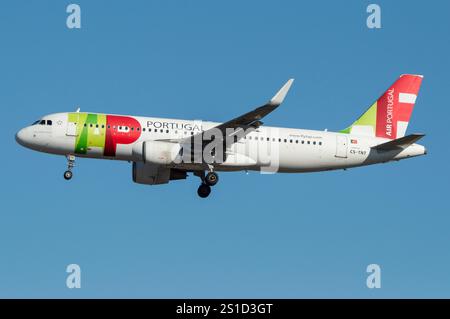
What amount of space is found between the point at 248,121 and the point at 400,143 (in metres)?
9.34

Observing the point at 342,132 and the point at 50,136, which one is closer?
the point at 50,136

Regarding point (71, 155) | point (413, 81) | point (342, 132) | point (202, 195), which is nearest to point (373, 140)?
point (342, 132)

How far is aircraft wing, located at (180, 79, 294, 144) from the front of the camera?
5184 cm

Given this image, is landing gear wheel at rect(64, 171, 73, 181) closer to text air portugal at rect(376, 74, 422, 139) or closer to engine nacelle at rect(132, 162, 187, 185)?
engine nacelle at rect(132, 162, 187, 185)

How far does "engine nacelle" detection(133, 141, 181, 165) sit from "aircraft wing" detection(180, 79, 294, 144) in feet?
2.59

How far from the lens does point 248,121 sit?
54.9m

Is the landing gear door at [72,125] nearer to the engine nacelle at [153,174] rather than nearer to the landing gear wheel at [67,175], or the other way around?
the landing gear wheel at [67,175]

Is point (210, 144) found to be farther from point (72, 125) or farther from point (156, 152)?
point (72, 125)

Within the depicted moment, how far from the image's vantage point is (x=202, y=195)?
58.2 meters

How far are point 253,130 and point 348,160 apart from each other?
20.4 ft

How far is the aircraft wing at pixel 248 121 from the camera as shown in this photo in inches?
2041

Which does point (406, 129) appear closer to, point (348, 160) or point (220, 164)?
point (348, 160)

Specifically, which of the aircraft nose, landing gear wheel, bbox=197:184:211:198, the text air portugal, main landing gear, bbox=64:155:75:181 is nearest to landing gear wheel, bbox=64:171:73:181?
main landing gear, bbox=64:155:75:181

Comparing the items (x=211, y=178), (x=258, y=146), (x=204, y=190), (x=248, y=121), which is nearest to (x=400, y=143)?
(x=258, y=146)
